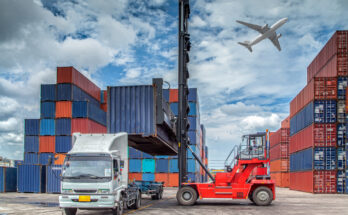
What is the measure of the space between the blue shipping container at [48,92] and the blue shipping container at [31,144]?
14.4 ft

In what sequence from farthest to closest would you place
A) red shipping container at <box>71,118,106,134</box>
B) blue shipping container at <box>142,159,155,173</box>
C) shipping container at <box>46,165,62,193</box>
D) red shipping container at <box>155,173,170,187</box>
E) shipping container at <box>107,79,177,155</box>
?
blue shipping container at <box>142,159,155,173</box>
red shipping container at <box>155,173,170,187</box>
red shipping container at <box>71,118,106,134</box>
shipping container at <box>46,165,62,193</box>
shipping container at <box>107,79,177,155</box>

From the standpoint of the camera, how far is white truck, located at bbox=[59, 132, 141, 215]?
12.3 metres

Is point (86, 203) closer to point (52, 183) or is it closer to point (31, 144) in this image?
point (52, 183)

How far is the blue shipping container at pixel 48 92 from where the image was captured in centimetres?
3895

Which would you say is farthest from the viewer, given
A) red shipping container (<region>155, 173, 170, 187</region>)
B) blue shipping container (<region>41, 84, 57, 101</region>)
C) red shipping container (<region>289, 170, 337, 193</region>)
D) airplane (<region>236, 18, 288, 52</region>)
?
airplane (<region>236, 18, 288, 52</region>)

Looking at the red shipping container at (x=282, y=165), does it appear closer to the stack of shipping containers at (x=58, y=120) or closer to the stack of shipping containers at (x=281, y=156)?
the stack of shipping containers at (x=281, y=156)

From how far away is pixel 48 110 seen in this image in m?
39.0

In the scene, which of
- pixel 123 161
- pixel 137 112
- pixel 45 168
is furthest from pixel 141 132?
pixel 45 168

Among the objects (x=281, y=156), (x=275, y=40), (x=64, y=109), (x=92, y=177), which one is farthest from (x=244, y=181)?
(x=281, y=156)

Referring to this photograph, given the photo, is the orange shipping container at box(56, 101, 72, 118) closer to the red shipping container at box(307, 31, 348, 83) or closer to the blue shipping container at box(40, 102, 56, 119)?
the blue shipping container at box(40, 102, 56, 119)

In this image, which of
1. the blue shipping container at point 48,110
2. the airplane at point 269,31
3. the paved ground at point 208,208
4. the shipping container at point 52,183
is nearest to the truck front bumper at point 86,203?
the paved ground at point 208,208

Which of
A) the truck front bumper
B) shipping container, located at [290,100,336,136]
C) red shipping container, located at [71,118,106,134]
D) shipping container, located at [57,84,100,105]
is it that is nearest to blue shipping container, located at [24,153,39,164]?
red shipping container, located at [71,118,106,134]

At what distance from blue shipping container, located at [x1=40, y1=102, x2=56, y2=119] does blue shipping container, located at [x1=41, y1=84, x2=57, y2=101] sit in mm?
545

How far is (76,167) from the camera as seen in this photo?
1255cm
